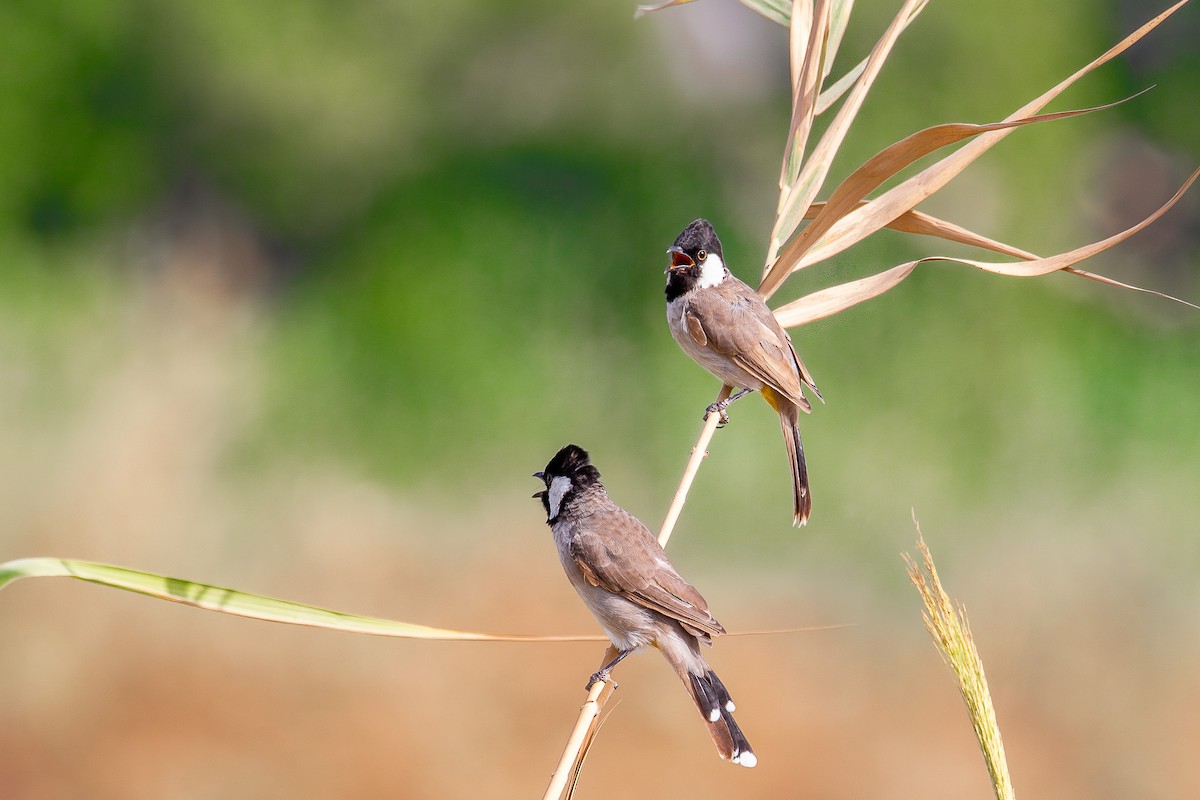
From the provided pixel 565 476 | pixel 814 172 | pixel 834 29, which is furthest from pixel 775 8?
pixel 565 476

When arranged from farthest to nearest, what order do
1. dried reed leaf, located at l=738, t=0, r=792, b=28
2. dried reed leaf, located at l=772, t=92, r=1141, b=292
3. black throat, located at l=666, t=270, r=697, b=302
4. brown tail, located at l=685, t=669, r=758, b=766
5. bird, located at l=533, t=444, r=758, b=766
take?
black throat, located at l=666, t=270, r=697, b=302 → dried reed leaf, located at l=738, t=0, r=792, b=28 → bird, located at l=533, t=444, r=758, b=766 → brown tail, located at l=685, t=669, r=758, b=766 → dried reed leaf, located at l=772, t=92, r=1141, b=292

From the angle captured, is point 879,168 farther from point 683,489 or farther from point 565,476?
point 565,476

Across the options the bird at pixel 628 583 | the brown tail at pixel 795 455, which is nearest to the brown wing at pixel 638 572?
the bird at pixel 628 583

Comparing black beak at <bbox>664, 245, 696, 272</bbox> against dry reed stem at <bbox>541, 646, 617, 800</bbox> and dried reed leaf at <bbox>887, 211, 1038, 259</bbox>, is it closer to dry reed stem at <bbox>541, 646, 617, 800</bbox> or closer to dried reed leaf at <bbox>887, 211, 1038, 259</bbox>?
dried reed leaf at <bbox>887, 211, 1038, 259</bbox>

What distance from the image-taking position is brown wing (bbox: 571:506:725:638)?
183cm

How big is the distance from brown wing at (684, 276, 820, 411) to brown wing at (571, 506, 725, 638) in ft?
1.68

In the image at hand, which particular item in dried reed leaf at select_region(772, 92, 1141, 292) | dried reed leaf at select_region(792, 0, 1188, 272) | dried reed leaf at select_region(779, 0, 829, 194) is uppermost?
dried reed leaf at select_region(779, 0, 829, 194)

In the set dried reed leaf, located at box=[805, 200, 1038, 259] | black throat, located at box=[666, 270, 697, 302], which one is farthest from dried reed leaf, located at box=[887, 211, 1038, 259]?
black throat, located at box=[666, 270, 697, 302]

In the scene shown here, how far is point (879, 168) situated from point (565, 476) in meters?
0.82

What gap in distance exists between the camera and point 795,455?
229cm

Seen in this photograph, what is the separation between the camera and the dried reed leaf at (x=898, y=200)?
5.45 ft

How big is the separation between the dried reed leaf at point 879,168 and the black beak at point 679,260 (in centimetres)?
63

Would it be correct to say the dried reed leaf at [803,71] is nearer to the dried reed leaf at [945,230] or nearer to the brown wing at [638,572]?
the dried reed leaf at [945,230]

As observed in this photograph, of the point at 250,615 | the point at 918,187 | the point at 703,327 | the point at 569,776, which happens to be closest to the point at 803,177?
the point at 918,187
